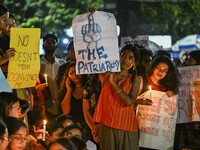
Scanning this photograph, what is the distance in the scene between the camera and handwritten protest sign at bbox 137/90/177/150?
16.8 ft

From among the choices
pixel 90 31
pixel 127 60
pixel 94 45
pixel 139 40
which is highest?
pixel 139 40

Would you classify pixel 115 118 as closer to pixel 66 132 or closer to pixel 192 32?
pixel 66 132

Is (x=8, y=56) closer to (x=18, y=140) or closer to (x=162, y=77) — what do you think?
(x=18, y=140)

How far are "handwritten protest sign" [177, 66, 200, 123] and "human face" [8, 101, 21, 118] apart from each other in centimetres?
305

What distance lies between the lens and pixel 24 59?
167 inches

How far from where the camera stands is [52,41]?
6.86 meters

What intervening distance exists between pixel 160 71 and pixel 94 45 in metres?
1.64

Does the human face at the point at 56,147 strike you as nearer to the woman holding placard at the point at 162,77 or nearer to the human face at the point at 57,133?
the human face at the point at 57,133

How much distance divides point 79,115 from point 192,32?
23391 millimetres

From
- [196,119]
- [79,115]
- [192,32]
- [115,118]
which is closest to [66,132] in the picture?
[115,118]

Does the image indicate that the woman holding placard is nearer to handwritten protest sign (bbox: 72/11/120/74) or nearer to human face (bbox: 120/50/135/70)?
human face (bbox: 120/50/135/70)

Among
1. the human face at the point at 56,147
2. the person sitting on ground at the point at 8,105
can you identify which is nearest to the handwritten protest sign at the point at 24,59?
the person sitting on ground at the point at 8,105

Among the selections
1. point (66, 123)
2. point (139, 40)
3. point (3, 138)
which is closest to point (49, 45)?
point (139, 40)

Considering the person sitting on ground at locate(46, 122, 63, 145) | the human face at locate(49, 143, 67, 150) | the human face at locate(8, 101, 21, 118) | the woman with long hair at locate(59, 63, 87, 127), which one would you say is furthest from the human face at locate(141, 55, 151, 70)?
the human face at locate(49, 143, 67, 150)
